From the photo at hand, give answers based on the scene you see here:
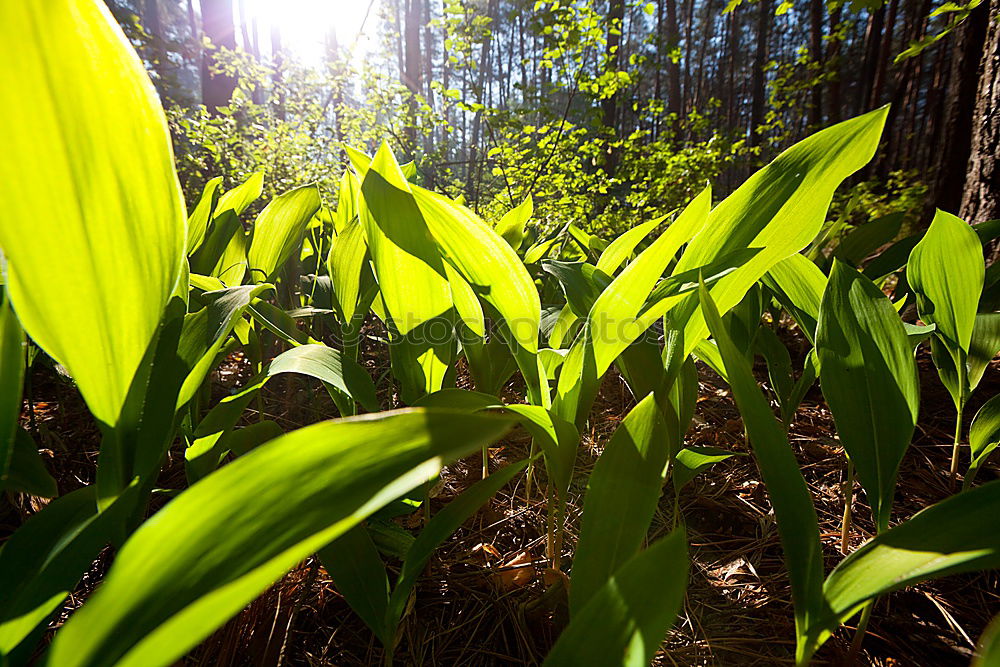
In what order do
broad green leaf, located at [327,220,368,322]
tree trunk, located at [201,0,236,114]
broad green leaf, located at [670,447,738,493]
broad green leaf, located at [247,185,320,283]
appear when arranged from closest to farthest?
broad green leaf, located at [670,447,738,493] → broad green leaf, located at [327,220,368,322] → broad green leaf, located at [247,185,320,283] → tree trunk, located at [201,0,236,114]

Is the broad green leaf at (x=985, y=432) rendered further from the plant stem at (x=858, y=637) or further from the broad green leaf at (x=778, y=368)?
the plant stem at (x=858, y=637)

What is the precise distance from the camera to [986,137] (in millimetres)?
1481

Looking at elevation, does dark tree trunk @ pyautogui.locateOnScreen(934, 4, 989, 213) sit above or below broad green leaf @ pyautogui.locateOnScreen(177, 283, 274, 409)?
above

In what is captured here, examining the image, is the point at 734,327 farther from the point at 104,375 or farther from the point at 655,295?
the point at 104,375

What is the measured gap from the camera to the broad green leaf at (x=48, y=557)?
1.01 ft

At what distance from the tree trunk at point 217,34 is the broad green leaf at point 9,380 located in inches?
200

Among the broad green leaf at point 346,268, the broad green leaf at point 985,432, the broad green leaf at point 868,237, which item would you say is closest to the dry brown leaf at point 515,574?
the broad green leaf at point 346,268

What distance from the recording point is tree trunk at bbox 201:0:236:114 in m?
4.45

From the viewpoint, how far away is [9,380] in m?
0.32

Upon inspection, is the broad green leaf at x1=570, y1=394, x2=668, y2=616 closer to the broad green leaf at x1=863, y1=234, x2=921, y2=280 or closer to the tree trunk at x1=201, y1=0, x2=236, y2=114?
the broad green leaf at x1=863, y1=234, x2=921, y2=280

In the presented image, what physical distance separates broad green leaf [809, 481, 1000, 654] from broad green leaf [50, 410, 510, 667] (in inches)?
11.9

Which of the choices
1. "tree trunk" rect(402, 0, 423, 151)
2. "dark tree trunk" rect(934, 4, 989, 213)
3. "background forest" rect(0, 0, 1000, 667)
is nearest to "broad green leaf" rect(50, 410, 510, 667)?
"background forest" rect(0, 0, 1000, 667)

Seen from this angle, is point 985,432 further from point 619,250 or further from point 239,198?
point 239,198

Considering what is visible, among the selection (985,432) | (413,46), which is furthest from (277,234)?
(413,46)
